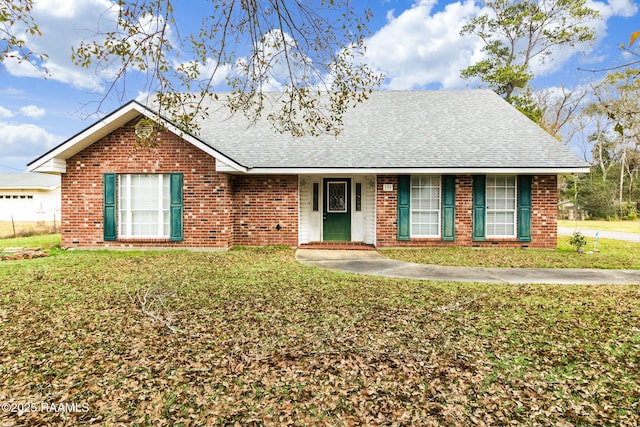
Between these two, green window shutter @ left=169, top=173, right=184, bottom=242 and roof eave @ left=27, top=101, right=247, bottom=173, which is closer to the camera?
roof eave @ left=27, top=101, right=247, bottom=173

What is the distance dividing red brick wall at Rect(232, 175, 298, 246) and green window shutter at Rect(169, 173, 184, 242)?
1619 mm

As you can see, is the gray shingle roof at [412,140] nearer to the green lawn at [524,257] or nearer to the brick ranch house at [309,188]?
the brick ranch house at [309,188]

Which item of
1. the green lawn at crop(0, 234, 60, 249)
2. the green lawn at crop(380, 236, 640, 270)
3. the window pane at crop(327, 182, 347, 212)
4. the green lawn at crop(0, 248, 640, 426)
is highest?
the window pane at crop(327, 182, 347, 212)

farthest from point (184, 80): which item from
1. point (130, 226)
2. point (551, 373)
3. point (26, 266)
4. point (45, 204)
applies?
point (45, 204)

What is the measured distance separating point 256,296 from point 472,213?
26.3 ft

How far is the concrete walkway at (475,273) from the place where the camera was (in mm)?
7211

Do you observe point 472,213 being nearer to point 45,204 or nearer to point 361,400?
point 361,400

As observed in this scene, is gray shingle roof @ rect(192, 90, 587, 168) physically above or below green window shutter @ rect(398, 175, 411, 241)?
above

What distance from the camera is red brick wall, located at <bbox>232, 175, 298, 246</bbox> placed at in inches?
456

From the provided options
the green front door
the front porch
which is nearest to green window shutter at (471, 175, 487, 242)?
the front porch

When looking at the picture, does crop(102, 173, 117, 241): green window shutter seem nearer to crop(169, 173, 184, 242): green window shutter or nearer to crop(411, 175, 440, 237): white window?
crop(169, 173, 184, 242): green window shutter

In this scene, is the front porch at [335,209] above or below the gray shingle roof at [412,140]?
below

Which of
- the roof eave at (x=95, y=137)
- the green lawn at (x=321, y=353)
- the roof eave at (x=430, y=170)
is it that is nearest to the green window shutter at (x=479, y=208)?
the roof eave at (x=430, y=170)

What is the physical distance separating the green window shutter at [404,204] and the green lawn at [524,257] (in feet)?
2.07
